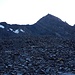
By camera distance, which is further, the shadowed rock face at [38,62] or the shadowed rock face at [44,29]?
the shadowed rock face at [44,29]

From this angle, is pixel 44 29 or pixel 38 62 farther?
pixel 44 29

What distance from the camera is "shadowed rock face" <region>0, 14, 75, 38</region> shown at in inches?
1774

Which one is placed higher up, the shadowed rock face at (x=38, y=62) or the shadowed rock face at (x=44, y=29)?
the shadowed rock face at (x=44, y=29)

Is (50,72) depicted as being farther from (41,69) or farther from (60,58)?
(60,58)

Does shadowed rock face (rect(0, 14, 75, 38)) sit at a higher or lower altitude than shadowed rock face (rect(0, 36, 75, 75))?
higher

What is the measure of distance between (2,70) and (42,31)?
3349 cm

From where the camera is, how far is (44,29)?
49.8m

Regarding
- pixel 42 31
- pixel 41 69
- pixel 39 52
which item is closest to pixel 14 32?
pixel 42 31

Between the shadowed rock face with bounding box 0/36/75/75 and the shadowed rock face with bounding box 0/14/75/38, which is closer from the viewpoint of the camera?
the shadowed rock face with bounding box 0/36/75/75

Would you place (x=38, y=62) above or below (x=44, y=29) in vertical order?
below

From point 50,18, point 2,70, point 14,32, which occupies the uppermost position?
point 50,18

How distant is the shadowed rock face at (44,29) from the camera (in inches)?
1774

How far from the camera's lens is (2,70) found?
15719mm

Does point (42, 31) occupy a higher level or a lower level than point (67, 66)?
higher
